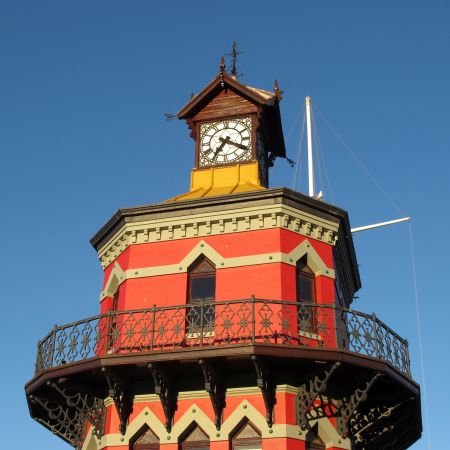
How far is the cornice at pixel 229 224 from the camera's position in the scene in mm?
17844

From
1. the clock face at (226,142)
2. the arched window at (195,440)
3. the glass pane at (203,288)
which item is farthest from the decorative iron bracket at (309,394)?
the clock face at (226,142)

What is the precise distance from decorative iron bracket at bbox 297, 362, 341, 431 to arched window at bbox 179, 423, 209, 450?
6.53ft

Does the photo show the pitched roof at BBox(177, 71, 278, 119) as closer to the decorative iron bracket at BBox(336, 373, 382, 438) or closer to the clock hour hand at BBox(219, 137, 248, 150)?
the clock hour hand at BBox(219, 137, 248, 150)

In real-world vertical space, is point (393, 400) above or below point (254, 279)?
below

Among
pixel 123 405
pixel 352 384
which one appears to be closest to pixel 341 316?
pixel 352 384

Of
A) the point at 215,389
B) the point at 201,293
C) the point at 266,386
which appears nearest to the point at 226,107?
the point at 201,293

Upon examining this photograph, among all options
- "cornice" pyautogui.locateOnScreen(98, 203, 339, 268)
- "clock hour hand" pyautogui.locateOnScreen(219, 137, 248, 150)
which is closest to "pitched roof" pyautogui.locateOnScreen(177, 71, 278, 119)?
"clock hour hand" pyautogui.locateOnScreen(219, 137, 248, 150)

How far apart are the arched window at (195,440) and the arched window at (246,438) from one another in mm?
591

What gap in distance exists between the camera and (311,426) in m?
15.8

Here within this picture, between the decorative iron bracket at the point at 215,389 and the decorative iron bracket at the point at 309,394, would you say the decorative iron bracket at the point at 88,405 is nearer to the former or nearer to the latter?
the decorative iron bracket at the point at 215,389

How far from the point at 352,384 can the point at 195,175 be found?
7553mm

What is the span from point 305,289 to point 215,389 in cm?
336

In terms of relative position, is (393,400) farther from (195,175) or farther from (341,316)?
(195,175)

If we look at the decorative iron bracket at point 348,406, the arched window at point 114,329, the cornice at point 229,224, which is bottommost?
the decorative iron bracket at point 348,406
